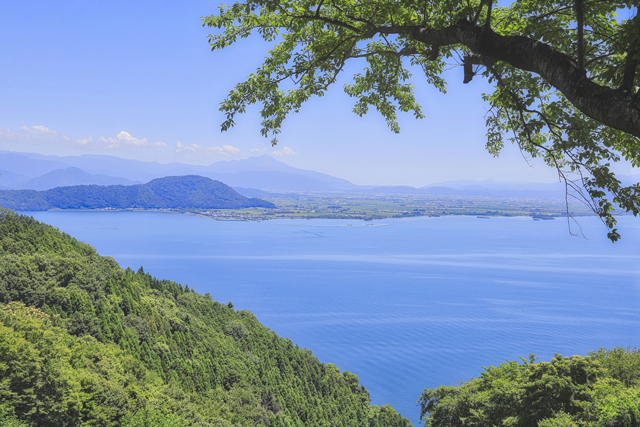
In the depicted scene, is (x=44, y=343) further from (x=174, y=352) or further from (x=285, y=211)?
(x=285, y=211)

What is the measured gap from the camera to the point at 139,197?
14375cm

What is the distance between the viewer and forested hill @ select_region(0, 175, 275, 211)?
118938mm

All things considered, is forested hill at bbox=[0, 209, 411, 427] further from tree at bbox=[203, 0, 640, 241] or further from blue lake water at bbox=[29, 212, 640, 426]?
tree at bbox=[203, 0, 640, 241]

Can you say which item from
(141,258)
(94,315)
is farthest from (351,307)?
(141,258)

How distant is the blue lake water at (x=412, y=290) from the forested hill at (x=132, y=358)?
530 centimetres

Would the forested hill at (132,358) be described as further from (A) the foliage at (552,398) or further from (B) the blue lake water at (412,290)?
(A) the foliage at (552,398)

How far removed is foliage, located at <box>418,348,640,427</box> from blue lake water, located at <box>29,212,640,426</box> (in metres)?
17.5

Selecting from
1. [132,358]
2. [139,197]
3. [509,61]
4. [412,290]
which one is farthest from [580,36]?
[139,197]

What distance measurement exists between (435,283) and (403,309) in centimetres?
1004

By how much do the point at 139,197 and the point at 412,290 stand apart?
126913mm

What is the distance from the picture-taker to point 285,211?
429ft

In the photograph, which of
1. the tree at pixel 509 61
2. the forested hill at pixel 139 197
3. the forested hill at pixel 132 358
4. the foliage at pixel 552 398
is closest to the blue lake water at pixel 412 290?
the forested hill at pixel 132 358

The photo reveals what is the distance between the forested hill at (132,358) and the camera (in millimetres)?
10031

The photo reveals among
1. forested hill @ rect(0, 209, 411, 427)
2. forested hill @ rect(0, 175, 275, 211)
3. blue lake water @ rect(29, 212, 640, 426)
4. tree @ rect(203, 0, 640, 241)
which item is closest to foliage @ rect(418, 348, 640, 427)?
tree @ rect(203, 0, 640, 241)
